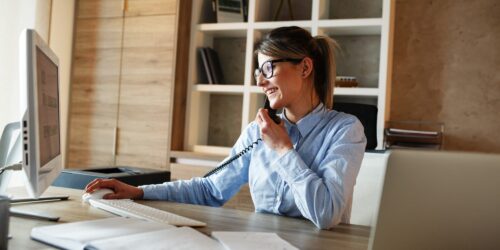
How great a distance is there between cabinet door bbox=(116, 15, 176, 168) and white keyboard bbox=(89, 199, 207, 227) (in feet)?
6.86

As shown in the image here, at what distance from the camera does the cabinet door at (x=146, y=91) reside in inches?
141

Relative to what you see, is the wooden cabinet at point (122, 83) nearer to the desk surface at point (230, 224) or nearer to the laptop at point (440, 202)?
the desk surface at point (230, 224)

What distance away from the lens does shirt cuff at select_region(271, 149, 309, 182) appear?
4.76 ft

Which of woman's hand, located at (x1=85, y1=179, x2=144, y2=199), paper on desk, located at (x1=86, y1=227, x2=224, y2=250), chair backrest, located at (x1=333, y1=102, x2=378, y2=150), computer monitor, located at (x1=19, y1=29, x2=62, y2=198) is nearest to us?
paper on desk, located at (x1=86, y1=227, x2=224, y2=250)

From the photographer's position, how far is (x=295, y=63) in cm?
171

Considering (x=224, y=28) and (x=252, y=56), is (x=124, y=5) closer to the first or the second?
(x=224, y=28)

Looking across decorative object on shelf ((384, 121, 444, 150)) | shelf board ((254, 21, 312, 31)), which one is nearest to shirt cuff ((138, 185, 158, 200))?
decorative object on shelf ((384, 121, 444, 150))

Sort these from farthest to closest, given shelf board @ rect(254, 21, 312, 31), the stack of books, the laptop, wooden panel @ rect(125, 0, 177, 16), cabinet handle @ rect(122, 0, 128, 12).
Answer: cabinet handle @ rect(122, 0, 128, 12), wooden panel @ rect(125, 0, 177, 16), shelf board @ rect(254, 21, 312, 31), the stack of books, the laptop

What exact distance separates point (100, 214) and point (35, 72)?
450 mm

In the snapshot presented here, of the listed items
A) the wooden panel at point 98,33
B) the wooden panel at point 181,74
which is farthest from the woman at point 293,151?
the wooden panel at point 98,33

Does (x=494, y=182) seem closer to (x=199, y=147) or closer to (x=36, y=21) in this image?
(x=199, y=147)

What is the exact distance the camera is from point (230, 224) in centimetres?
131

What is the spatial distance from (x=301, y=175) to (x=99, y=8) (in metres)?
2.98

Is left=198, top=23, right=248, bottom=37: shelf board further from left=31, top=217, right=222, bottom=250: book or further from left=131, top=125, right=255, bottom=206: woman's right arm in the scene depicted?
left=31, top=217, right=222, bottom=250: book
